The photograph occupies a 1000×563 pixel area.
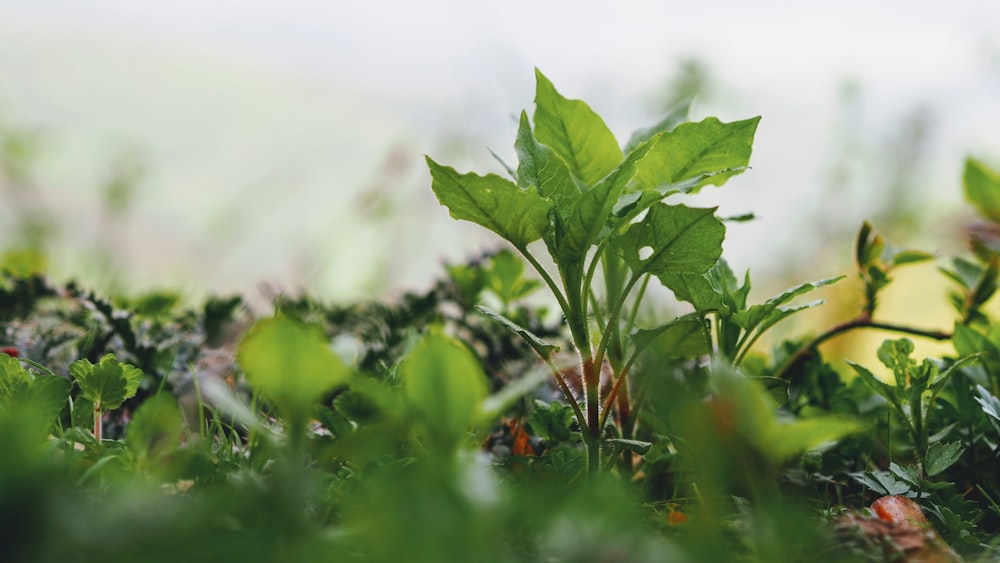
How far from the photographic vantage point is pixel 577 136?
748 millimetres

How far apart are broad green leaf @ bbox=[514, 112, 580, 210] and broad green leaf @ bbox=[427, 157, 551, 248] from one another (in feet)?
0.19

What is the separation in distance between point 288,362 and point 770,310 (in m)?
0.46

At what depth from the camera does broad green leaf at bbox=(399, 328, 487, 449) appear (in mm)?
403

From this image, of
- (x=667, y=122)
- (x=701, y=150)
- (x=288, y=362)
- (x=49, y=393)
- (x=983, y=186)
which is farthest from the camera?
(x=983, y=186)

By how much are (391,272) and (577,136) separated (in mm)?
2453

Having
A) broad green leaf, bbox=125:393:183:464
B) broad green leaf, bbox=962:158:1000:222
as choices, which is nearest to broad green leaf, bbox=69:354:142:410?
broad green leaf, bbox=125:393:183:464

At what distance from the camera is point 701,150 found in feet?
2.23

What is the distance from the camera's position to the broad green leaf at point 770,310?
0.64 meters

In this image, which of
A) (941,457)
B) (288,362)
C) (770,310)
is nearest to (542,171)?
(770,310)

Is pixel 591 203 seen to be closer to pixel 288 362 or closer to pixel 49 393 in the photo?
pixel 288 362

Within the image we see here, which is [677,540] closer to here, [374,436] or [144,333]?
[374,436]

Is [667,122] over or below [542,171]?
over

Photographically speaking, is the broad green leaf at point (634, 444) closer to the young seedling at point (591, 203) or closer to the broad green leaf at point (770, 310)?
the young seedling at point (591, 203)

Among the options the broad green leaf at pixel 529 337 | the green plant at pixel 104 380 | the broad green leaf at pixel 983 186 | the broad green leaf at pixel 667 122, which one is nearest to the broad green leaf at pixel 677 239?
the broad green leaf at pixel 529 337
